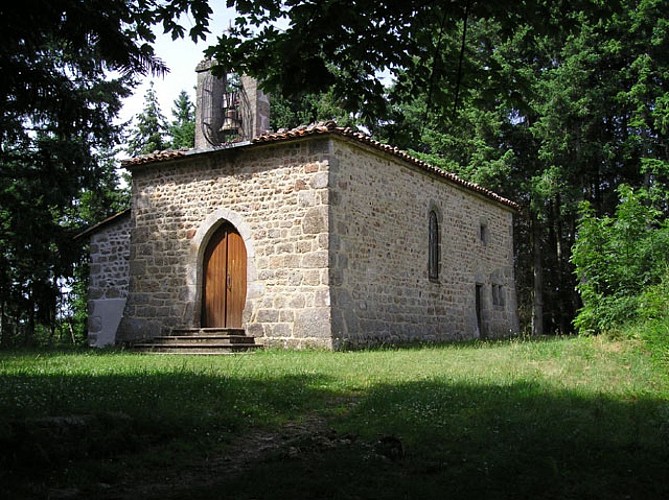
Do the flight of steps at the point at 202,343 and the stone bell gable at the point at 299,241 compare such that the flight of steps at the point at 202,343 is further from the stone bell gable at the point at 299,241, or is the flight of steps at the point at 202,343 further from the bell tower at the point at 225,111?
the bell tower at the point at 225,111

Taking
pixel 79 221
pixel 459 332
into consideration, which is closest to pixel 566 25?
pixel 459 332

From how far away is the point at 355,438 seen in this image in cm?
539

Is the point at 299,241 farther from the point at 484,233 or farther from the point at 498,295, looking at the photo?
the point at 498,295

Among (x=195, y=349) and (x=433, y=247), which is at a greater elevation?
(x=433, y=247)

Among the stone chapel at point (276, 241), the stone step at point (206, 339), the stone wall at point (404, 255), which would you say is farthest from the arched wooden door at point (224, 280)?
the stone wall at point (404, 255)

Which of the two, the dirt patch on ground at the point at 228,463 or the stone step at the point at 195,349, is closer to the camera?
the dirt patch on ground at the point at 228,463

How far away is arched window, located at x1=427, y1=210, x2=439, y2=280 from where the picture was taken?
16906mm

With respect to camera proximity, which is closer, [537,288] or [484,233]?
[484,233]

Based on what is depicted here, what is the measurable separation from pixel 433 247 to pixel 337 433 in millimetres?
11852

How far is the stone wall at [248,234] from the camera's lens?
521 inches

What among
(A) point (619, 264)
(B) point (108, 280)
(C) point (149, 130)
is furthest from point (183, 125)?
(A) point (619, 264)

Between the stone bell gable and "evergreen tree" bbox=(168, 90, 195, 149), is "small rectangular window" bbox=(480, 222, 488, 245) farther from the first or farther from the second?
"evergreen tree" bbox=(168, 90, 195, 149)

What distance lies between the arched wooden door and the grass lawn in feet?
19.5

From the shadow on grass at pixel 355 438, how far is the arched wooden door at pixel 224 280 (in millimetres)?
7162
